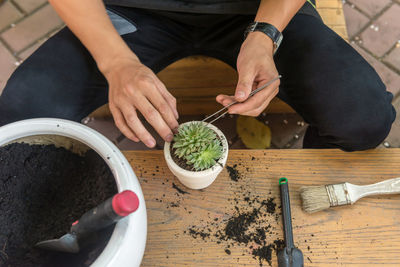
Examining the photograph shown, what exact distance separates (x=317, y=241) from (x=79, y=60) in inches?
30.4

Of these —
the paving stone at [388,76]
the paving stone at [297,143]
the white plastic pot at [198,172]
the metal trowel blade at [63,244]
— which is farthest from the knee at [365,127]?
the paving stone at [388,76]

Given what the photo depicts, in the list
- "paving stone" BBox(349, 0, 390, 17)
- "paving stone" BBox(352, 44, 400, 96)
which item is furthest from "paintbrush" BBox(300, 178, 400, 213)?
"paving stone" BBox(349, 0, 390, 17)

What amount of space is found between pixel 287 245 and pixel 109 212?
1.40ft

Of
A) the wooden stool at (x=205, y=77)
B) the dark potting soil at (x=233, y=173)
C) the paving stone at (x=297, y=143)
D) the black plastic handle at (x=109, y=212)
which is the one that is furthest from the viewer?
the paving stone at (x=297, y=143)

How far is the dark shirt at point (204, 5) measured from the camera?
33.3 inches

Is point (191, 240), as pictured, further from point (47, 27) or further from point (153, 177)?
point (47, 27)

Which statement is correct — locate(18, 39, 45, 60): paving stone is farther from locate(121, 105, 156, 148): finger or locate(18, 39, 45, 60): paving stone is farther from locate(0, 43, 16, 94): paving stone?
locate(121, 105, 156, 148): finger

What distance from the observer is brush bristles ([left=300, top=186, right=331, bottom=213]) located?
0.69m

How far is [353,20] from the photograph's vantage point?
1.59m

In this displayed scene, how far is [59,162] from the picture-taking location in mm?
608

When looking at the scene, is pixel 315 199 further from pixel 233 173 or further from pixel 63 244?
pixel 63 244

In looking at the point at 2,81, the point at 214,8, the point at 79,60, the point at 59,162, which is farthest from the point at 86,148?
the point at 2,81

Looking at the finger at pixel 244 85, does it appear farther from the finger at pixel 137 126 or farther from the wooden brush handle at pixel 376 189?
the wooden brush handle at pixel 376 189

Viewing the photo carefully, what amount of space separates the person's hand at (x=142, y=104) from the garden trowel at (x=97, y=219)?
0.70 ft
